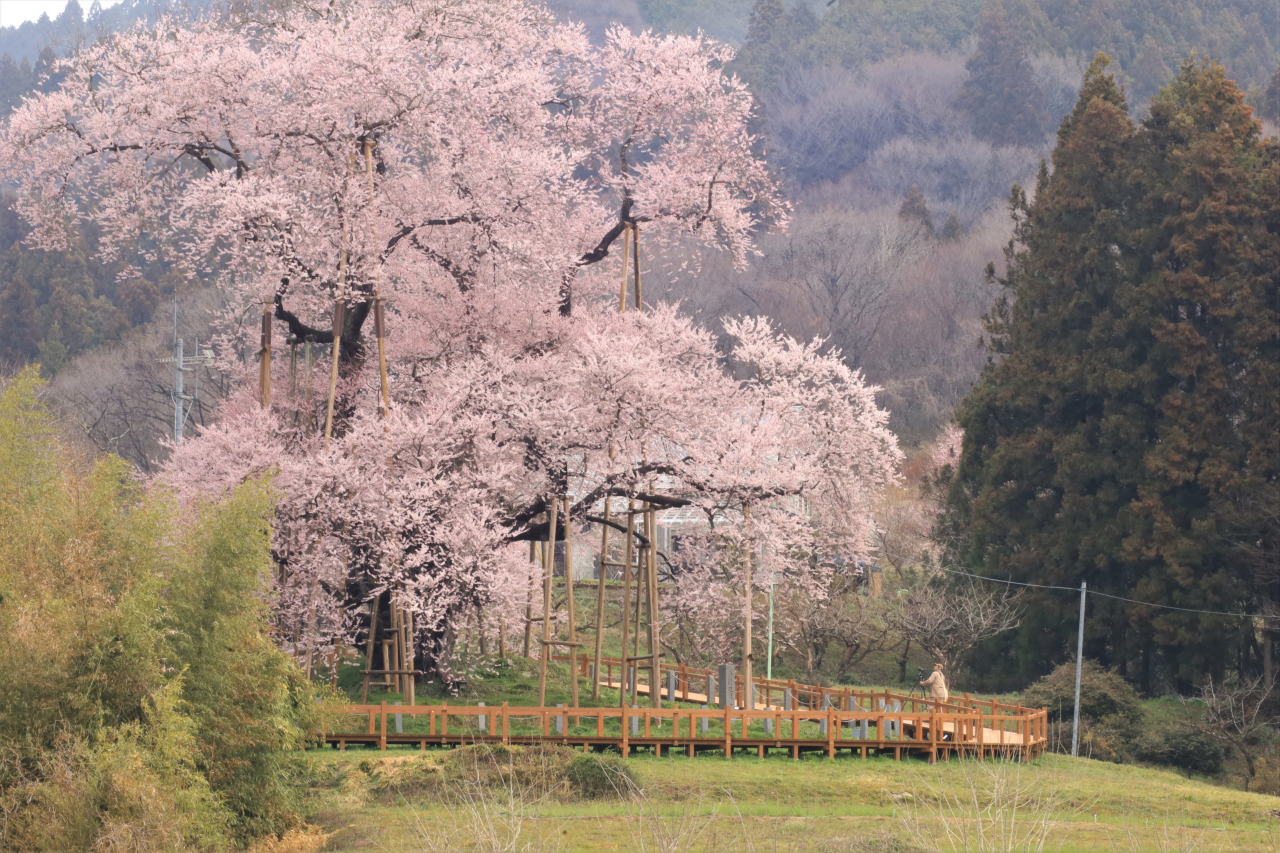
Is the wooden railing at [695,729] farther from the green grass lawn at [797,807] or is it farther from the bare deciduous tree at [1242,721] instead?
the bare deciduous tree at [1242,721]

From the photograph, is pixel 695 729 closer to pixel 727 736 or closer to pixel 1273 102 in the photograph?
pixel 727 736

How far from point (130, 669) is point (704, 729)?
9168 millimetres

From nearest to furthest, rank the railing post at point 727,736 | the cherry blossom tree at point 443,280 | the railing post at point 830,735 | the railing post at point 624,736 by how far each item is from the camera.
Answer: the railing post at point 624,736
the railing post at point 727,736
the railing post at point 830,735
the cherry blossom tree at point 443,280

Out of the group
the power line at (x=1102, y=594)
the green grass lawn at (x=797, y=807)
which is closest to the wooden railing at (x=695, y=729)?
the green grass lawn at (x=797, y=807)

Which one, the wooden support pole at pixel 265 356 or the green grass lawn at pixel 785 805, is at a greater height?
the wooden support pole at pixel 265 356

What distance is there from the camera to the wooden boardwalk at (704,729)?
63.7 ft

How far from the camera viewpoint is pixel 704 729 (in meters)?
20.1

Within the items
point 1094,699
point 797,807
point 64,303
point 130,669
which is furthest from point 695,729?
point 64,303

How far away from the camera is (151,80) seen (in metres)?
22.3

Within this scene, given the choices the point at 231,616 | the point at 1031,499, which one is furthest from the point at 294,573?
the point at 1031,499

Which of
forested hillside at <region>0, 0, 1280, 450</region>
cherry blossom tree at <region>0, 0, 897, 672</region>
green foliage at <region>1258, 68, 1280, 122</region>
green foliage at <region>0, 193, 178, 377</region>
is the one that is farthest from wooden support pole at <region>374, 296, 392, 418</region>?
green foliage at <region>1258, 68, 1280, 122</region>

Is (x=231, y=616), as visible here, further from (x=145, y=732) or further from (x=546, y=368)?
(x=546, y=368)

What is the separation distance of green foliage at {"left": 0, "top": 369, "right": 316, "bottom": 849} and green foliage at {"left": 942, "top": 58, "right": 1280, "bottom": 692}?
20.4 meters

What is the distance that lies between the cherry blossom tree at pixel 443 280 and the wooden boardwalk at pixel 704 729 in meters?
1.67
